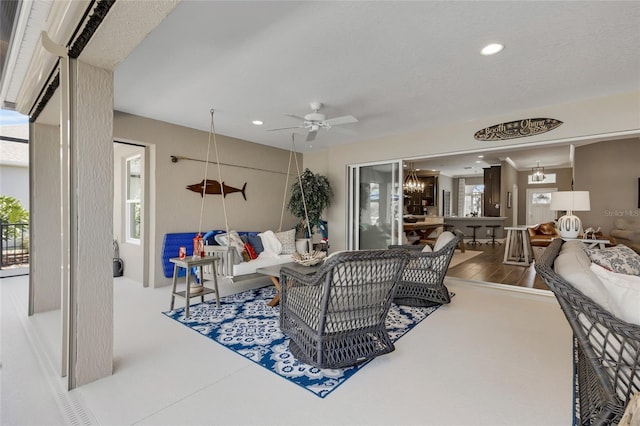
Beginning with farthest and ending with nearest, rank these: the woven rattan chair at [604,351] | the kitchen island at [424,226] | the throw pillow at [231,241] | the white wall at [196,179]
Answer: the kitchen island at [424,226], the white wall at [196,179], the throw pillow at [231,241], the woven rattan chair at [604,351]

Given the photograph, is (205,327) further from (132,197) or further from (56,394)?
(132,197)

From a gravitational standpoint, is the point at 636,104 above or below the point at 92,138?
above

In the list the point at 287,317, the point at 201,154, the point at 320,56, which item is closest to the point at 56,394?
the point at 287,317

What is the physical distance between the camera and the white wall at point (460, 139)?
350 cm

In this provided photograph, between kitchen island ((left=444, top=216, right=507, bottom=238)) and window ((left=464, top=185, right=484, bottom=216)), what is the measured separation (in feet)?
7.56

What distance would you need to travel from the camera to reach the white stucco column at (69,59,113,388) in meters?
1.93

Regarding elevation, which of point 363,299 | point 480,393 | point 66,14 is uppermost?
point 66,14

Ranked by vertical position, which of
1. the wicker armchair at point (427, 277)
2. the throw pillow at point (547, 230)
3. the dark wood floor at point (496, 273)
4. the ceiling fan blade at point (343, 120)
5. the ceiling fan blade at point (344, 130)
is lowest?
the dark wood floor at point (496, 273)

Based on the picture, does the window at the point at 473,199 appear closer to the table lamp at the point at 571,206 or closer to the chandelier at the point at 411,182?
the chandelier at the point at 411,182

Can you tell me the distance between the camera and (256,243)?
15.8ft

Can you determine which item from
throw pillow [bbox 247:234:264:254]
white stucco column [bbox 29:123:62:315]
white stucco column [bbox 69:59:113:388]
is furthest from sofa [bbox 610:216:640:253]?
white stucco column [bbox 29:123:62:315]

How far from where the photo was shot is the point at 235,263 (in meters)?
3.94

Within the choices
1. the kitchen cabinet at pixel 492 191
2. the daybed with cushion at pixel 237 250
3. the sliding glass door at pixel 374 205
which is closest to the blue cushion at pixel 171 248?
the daybed with cushion at pixel 237 250

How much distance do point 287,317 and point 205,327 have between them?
994 millimetres
